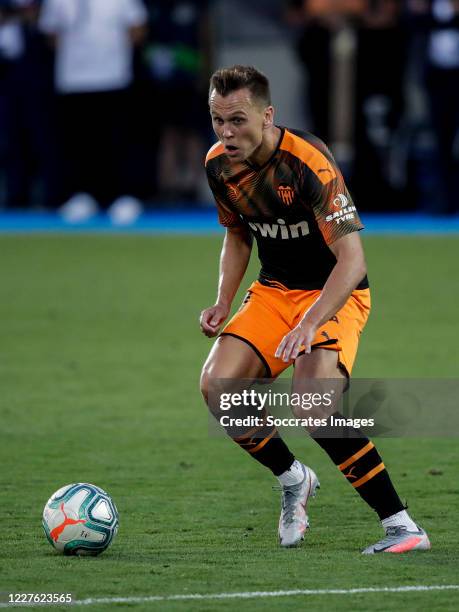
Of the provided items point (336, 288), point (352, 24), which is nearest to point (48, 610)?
point (336, 288)

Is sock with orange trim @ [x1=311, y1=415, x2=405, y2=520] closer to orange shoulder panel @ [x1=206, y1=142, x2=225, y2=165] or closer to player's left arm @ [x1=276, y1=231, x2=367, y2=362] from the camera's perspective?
player's left arm @ [x1=276, y1=231, x2=367, y2=362]

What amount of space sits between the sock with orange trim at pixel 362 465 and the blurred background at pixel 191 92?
1268 cm

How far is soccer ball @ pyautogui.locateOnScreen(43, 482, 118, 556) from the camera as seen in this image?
614cm

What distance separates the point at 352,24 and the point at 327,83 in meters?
1.00

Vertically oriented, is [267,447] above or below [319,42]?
above

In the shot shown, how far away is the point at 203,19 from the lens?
21.5 m

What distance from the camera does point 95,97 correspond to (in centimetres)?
2006

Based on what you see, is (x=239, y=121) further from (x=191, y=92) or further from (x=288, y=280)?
(x=191, y=92)

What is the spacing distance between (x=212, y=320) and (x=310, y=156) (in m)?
0.87

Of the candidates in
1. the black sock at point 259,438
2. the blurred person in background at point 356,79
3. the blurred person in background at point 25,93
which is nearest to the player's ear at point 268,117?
the black sock at point 259,438

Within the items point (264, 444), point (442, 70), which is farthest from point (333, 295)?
point (442, 70)

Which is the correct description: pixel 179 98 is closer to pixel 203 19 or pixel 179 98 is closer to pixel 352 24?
pixel 203 19

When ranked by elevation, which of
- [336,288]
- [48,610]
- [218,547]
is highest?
[336,288]

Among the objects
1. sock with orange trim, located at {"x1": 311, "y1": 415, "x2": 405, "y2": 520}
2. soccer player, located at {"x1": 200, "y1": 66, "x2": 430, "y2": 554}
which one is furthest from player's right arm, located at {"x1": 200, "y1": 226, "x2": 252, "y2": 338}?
sock with orange trim, located at {"x1": 311, "y1": 415, "x2": 405, "y2": 520}
